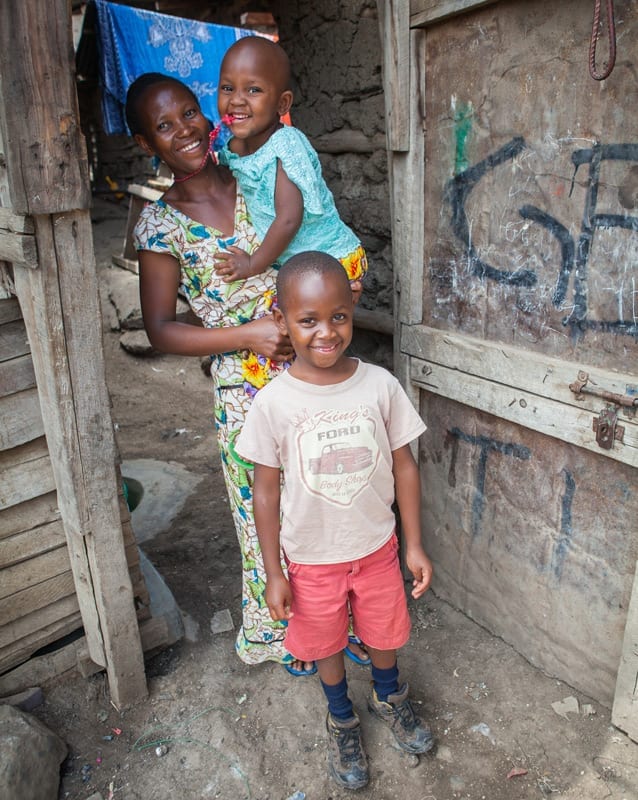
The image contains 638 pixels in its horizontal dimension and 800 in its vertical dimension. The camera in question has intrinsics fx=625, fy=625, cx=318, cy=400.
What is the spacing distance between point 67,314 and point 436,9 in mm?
1477

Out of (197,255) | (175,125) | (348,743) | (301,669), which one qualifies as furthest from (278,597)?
(175,125)

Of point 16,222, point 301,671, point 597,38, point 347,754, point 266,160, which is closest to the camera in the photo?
point 597,38

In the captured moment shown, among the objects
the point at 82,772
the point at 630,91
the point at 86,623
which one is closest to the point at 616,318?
the point at 630,91

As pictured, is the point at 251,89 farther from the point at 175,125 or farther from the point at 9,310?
the point at 9,310

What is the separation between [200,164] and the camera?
1880 mm

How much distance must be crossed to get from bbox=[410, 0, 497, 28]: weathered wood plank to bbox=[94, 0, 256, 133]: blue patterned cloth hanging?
2.35 m

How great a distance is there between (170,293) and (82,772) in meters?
1.59

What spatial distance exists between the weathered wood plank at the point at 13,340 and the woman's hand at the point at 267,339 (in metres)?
0.69

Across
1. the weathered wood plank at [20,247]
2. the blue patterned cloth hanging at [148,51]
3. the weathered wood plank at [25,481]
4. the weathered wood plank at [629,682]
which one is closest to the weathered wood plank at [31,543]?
the weathered wood plank at [25,481]

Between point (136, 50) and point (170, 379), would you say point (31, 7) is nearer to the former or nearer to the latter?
point (136, 50)

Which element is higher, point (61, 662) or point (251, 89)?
point (251, 89)

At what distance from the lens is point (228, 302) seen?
6.45ft

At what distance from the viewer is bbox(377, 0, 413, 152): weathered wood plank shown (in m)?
2.09

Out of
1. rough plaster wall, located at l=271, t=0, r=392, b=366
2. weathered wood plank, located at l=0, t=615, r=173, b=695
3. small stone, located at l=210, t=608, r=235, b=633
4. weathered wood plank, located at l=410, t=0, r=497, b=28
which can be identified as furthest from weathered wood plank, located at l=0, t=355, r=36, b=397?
rough plaster wall, located at l=271, t=0, r=392, b=366
